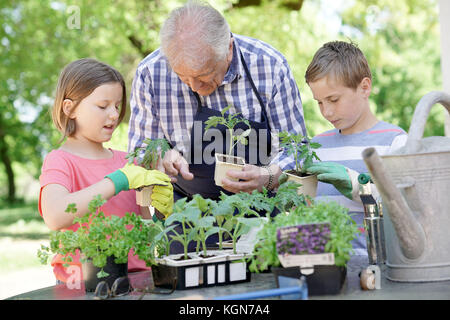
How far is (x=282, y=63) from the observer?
7.30ft

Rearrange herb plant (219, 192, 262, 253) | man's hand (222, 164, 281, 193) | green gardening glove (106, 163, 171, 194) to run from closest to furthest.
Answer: herb plant (219, 192, 262, 253), green gardening glove (106, 163, 171, 194), man's hand (222, 164, 281, 193)

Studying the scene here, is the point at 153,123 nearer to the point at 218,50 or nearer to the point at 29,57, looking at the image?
the point at 218,50

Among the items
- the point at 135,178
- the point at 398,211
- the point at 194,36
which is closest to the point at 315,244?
the point at 398,211

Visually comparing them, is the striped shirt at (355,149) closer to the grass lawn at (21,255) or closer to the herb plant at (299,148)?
the herb plant at (299,148)

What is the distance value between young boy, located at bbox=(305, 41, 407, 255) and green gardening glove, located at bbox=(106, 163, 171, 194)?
0.78m

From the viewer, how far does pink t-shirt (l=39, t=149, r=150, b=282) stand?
1782 mm

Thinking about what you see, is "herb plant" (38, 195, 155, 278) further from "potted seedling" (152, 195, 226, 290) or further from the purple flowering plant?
the purple flowering plant

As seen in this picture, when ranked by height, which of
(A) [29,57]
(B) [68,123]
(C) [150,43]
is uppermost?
(A) [29,57]

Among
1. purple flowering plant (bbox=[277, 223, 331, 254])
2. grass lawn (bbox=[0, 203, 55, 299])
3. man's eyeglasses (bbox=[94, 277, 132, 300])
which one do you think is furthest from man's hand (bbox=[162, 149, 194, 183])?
grass lawn (bbox=[0, 203, 55, 299])

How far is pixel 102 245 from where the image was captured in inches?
52.8

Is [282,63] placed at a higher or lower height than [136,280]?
higher

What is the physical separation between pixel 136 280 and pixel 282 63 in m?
1.09

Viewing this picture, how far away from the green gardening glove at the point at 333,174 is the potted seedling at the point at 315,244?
42cm

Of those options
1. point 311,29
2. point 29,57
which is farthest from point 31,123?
point 311,29
